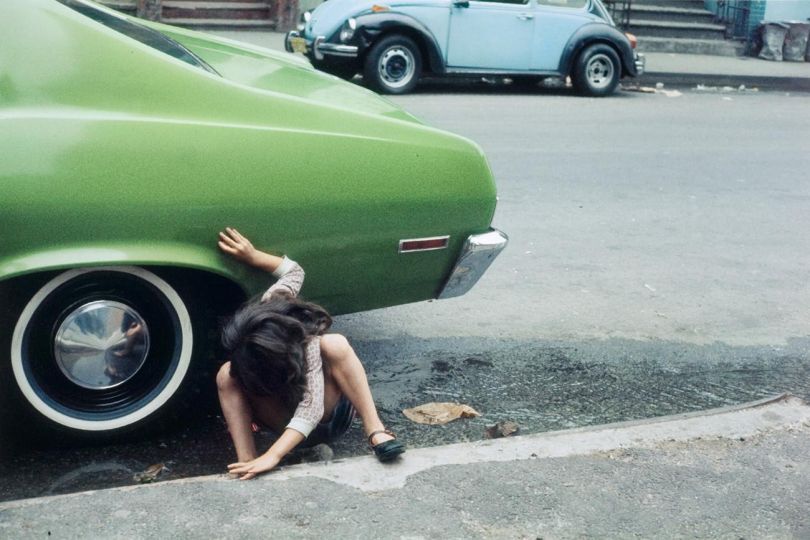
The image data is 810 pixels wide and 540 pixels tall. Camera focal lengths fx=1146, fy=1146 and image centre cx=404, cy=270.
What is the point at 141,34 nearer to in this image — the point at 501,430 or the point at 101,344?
the point at 101,344

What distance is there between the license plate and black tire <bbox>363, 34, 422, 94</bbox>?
852 millimetres

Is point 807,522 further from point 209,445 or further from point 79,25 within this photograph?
point 79,25

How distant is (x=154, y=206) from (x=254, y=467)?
A: 86 cm

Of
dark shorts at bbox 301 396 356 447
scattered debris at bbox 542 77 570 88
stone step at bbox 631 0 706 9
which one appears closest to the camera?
dark shorts at bbox 301 396 356 447

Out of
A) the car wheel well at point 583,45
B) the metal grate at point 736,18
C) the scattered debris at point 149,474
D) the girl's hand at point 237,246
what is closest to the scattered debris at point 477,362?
the girl's hand at point 237,246

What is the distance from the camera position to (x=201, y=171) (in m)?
3.61

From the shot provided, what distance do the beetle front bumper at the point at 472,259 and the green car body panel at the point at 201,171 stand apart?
47mm

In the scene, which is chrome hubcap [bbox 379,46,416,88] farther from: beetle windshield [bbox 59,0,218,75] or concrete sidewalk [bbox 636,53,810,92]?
beetle windshield [bbox 59,0,218,75]

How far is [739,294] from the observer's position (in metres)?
6.10

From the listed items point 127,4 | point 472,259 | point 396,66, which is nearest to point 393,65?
point 396,66

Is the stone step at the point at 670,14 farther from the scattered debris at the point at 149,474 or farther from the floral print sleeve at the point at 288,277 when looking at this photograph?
the scattered debris at the point at 149,474

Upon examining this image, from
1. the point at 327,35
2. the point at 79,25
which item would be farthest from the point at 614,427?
the point at 327,35

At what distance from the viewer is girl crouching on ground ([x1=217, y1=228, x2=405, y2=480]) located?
3512 millimetres

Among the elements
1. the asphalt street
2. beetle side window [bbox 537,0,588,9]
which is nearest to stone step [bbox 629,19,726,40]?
beetle side window [bbox 537,0,588,9]
